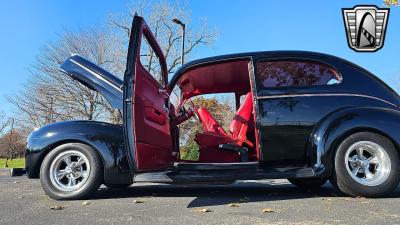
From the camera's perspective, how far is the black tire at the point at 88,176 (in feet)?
16.3

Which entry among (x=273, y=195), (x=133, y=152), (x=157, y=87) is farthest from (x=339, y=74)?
(x=133, y=152)

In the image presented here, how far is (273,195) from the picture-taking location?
5.27m

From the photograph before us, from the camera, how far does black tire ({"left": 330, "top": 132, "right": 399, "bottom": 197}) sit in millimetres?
4711

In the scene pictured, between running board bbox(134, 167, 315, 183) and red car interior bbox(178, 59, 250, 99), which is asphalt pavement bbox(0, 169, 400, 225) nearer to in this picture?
running board bbox(134, 167, 315, 183)

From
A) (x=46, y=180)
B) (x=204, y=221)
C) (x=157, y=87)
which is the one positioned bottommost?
(x=204, y=221)

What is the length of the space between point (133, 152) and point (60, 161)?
46.4 inches

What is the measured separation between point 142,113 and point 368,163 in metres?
2.56

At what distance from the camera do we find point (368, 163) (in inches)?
191

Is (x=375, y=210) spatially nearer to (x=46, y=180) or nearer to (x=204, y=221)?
(x=204, y=221)

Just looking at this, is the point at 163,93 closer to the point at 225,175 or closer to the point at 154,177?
the point at 154,177

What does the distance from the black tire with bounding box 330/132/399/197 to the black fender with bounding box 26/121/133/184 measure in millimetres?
2343

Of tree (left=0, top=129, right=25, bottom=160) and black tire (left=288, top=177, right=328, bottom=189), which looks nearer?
Answer: black tire (left=288, top=177, right=328, bottom=189)

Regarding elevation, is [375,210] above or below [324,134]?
below

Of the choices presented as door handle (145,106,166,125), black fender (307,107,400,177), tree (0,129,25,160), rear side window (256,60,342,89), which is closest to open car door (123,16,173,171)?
door handle (145,106,166,125)
